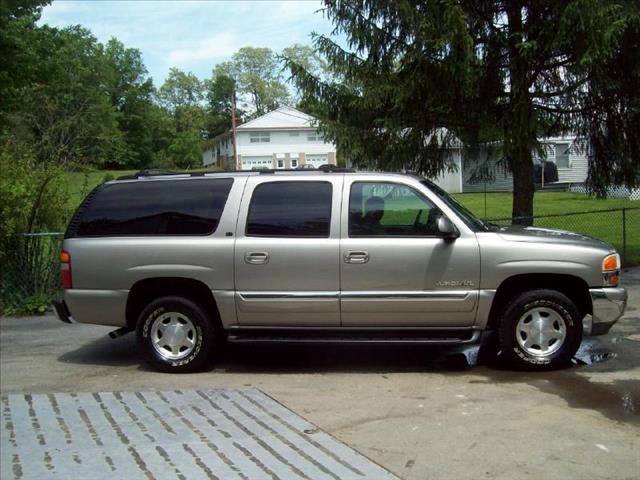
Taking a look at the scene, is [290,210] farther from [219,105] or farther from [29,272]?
[219,105]

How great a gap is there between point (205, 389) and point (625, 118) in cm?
864

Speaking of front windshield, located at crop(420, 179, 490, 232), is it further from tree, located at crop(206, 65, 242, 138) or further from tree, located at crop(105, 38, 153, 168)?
tree, located at crop(206, 65, 242, 138)

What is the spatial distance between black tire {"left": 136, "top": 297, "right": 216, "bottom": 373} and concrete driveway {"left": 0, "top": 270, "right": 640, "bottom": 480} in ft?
0.43

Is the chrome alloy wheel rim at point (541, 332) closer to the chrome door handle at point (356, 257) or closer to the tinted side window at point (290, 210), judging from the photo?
the chrome door handle at point (356, 257)

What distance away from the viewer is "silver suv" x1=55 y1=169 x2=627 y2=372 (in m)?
6.07

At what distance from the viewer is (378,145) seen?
1125 centimetres

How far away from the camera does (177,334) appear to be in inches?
254

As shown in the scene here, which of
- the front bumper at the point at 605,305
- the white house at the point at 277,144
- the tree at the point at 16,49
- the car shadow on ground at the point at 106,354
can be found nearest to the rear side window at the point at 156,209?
the car shadow on ground at the point at 106,354

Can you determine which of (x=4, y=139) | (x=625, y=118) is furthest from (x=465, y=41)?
(x=4, y=139)

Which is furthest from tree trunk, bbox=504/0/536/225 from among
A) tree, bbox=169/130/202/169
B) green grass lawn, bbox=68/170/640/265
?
tree, bbox=169/130/202/169

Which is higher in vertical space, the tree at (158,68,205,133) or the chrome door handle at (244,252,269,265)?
the tree at (158,68,205,133)

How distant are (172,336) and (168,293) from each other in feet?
1.42

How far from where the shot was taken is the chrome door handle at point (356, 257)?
6102mm

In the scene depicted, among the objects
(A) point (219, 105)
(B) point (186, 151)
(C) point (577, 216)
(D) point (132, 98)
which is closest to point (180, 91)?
(A) point (219, 105)
